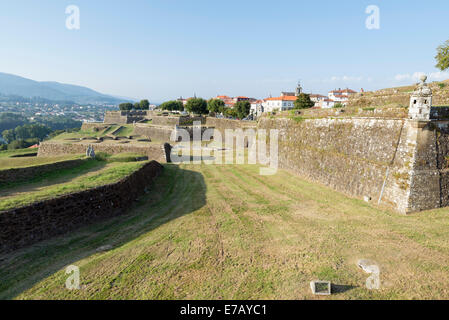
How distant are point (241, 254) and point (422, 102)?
10.4 m

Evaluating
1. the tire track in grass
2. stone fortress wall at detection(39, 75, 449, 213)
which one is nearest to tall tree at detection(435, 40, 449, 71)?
stone fortress wall at detection(39, 75, 449, 213)

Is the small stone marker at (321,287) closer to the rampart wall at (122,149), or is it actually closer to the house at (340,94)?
the rampart wall at (122,149)

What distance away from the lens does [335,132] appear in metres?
16.0

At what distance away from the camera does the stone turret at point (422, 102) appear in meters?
10.4

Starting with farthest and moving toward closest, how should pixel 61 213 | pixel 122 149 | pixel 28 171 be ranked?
pixel 122 149 → pixel 28 171 → pixel 61 213

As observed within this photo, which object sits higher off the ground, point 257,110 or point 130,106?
point 130,106

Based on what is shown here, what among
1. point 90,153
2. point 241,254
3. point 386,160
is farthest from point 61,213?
point 386,160

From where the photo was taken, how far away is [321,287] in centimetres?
634

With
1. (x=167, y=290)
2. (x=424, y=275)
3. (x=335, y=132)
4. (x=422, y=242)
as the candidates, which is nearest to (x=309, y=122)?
(x=335, y=132)

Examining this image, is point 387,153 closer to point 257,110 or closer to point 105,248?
point 105,248

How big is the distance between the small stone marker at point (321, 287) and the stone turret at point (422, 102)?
902 cm

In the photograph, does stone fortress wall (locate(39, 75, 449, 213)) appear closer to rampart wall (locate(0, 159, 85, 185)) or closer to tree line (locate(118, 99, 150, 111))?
rampart wall (locate(0, 159, 85, 185))

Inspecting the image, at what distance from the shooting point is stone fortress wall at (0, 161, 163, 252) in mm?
8312

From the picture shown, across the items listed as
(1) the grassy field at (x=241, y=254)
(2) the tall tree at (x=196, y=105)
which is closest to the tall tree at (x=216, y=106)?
(2) the tall tree at (x=196, y=105)
